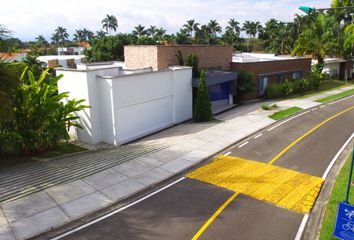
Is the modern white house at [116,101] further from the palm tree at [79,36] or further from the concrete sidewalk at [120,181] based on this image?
the palm tree at [79,36]

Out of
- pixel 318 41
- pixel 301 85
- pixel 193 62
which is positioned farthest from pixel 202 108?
pixel 318 41

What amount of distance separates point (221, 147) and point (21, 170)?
35.5 feet

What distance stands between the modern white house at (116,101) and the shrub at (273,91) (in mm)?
16276

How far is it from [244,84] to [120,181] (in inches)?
858

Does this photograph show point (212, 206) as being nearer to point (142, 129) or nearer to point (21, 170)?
point (21, 170)

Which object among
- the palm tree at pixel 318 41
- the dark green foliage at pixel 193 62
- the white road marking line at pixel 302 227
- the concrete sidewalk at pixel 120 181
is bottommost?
the white road marking line at pixel 302 227

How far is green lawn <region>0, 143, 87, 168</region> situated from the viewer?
55.2ft

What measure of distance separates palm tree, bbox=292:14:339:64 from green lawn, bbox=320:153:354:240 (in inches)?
1344

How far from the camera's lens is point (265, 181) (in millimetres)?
14195

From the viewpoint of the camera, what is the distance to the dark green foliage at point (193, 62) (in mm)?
28486

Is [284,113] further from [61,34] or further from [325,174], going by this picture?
[61,34]

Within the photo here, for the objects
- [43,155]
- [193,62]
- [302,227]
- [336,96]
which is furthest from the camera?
[336,96]

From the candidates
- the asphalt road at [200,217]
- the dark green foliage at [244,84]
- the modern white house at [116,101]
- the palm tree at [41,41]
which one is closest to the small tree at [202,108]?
the modern white house at [116,101]

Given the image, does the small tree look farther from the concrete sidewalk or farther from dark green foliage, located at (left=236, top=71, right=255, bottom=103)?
dark green foliage, located at (left=236, top=71, right=255, bottom=103)
